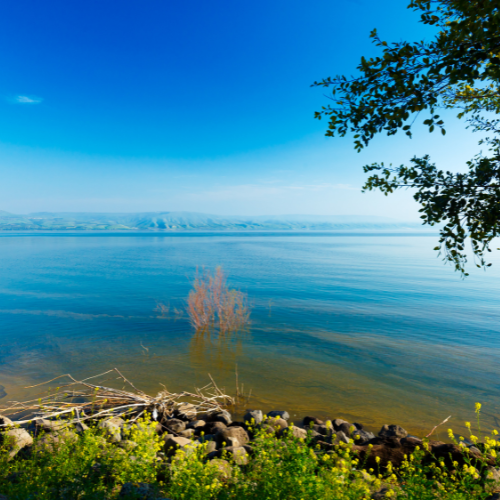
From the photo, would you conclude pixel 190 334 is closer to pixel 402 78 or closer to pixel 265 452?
pixel 265 452

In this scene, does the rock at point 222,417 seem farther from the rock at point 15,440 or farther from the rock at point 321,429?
the rock at point 15,440

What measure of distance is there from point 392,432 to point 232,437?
373 cm

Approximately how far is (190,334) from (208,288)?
2281 mm

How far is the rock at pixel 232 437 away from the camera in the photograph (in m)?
6.98

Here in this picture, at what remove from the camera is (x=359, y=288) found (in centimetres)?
2622

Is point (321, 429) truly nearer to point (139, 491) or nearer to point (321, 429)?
point (321, 429)

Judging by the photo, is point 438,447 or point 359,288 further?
point 359,288

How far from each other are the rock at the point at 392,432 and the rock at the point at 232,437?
3.17 m

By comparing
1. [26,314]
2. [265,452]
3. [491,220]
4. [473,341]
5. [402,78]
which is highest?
[402,78]

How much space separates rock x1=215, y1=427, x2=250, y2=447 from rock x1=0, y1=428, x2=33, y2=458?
360 cm

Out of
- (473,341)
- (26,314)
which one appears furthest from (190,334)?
(473,341)

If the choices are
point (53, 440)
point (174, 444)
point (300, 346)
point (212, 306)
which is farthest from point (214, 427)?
point (212, 306)

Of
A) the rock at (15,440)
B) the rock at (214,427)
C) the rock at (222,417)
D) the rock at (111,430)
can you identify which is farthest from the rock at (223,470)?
the rock at (15,440)

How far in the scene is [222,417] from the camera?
8359mm
